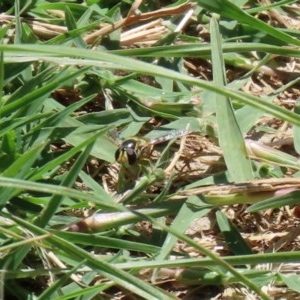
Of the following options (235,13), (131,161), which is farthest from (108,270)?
(235,13)

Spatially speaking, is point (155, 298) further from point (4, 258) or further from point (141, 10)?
point (141, 10)

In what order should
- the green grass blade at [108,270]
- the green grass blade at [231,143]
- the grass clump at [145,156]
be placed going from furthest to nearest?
the green grass blade at [231,143], the grass clump at [145,156], the green grass blade at [108,270]

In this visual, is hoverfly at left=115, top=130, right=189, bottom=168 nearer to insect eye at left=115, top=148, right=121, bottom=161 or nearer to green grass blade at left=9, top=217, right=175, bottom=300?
insect eye at left=115, top=148, right=121, bottom=161

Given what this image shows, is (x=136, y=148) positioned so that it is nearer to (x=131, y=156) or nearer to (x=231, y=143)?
(x=131, y=156)

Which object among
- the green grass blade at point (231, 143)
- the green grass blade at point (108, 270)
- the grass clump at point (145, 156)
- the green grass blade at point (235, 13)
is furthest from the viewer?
the green grass blade at point (235, 13)

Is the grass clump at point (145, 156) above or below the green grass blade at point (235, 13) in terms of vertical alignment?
below

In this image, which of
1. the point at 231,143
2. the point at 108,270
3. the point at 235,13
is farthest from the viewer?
the point at 235,13

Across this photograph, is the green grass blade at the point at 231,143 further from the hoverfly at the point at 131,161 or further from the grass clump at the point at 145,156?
the hoverfly at the point at 131,161

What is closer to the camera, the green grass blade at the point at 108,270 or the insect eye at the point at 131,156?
the green grass blade at the point at 108,270

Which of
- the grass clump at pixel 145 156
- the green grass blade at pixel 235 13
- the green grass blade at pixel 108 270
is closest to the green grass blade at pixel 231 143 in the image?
the grass clump at pixel 145 156

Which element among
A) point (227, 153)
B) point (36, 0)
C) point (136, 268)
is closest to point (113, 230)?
point (136, 268)

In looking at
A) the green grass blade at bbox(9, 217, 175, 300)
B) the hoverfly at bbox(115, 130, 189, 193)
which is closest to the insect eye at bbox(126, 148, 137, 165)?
the hoverfly at bbox(115, 130, 189, 193)
